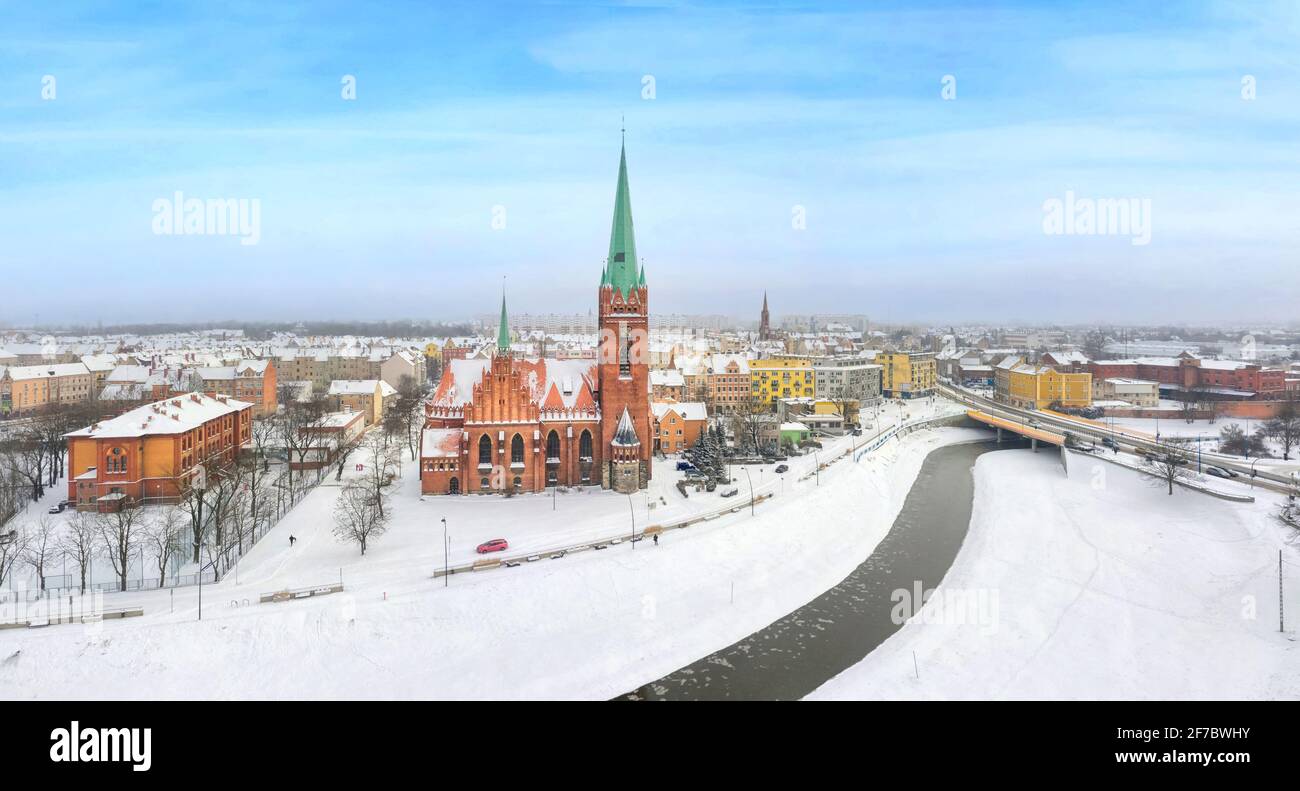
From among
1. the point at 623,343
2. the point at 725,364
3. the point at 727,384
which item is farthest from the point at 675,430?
the point at 725,364

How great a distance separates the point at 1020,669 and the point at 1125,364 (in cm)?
11201

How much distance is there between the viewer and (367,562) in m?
37.6

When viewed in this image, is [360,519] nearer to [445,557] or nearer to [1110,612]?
[445,557]

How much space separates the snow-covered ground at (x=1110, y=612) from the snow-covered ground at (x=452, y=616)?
730 centimetres

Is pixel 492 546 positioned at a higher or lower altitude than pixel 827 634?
higher

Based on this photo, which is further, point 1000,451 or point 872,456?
point 1000,451

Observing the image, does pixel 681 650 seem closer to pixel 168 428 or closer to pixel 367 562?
pixel 367 562

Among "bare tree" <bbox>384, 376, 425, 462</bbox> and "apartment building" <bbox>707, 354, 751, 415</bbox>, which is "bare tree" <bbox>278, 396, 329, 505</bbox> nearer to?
"bare tree" <bbox>384, 376, 425, 462</bbox>

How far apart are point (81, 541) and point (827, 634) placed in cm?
3741

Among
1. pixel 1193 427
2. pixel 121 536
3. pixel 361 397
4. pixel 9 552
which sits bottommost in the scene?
pixel 9 552

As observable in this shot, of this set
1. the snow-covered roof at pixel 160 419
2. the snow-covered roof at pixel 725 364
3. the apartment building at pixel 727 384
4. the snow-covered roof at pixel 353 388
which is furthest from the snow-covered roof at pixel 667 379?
the snow-covered roof at pixel 160 419

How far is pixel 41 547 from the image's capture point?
1503 inches
